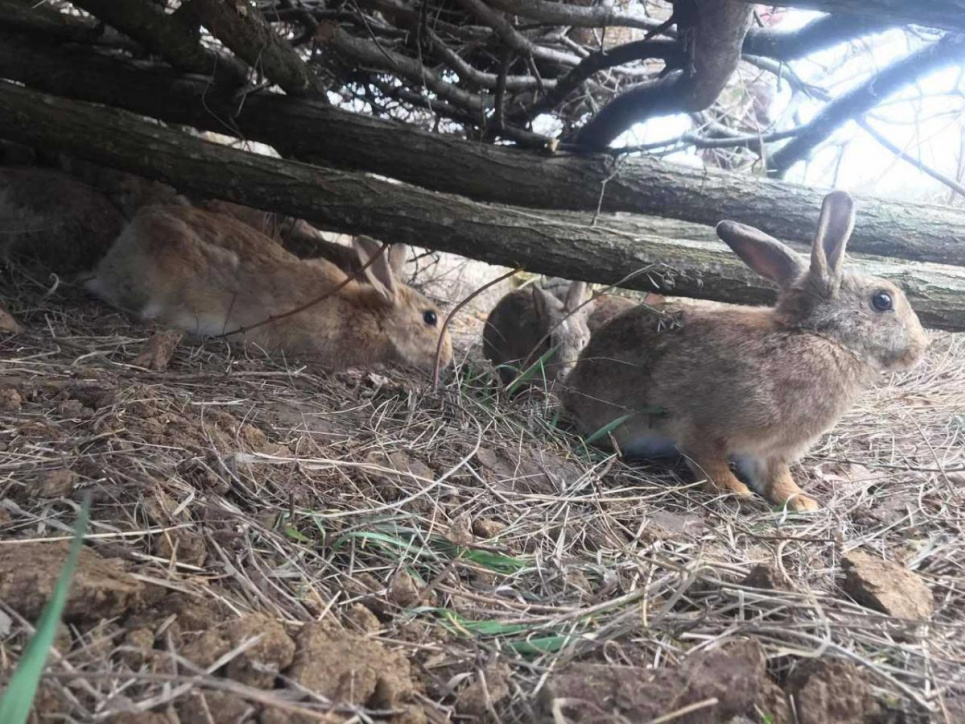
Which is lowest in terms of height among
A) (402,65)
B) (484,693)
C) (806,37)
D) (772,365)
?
(484,693)

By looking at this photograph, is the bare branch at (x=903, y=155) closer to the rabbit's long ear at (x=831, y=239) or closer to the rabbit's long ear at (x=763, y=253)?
the rabbit's long ear at (x=831, y=239)

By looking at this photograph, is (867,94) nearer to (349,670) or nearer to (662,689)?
(662,689)

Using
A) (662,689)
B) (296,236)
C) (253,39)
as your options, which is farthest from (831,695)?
(296,236)

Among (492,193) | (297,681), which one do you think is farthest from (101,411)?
(492,193)

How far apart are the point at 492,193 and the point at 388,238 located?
0.86m

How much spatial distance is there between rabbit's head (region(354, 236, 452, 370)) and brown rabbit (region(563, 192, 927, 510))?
1582 millimetres

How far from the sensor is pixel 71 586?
1.71 m

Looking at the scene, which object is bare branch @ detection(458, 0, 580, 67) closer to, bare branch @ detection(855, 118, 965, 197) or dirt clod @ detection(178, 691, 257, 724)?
bare branch @ detection(855, 118, 965, 197)

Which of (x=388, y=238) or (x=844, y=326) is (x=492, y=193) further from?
(x=844, y=326)

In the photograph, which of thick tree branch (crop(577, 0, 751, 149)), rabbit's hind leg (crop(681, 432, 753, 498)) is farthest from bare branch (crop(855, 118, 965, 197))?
rabbit's hind leg (crop(681, 432, 753, 498))

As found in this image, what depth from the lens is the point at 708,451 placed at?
12.4 feet

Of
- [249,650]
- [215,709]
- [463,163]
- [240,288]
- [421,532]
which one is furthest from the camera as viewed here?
[240,288]

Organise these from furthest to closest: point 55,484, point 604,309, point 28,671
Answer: point 604,309, point 55,484, point 28,671

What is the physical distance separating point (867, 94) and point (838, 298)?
1.94 m
